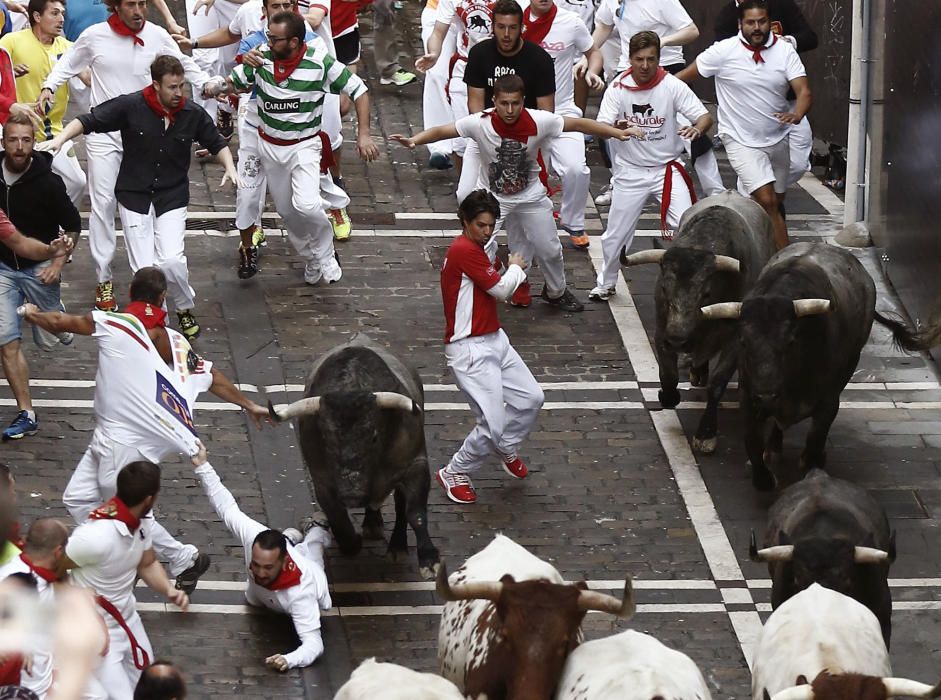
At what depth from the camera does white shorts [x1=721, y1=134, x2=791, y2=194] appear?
17.0 metres

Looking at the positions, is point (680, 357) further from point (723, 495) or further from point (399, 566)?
point (399, 566)

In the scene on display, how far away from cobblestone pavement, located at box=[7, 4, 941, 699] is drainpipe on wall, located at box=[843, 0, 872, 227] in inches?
18.4

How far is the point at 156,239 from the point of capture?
49.4 feet

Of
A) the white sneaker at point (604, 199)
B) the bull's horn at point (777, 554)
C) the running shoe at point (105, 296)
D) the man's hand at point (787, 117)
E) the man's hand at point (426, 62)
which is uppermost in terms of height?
the bull's horn at point (777, 554)

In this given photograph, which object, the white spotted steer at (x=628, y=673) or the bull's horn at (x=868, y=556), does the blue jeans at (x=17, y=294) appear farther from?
the bull's horn at (x=868, y=556)

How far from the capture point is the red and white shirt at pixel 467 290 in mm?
12789

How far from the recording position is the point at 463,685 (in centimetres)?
952

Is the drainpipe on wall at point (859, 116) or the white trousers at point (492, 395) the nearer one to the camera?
the white trousers at point (492, 395)

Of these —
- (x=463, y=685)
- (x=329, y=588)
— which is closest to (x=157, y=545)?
(x=329, y=588)

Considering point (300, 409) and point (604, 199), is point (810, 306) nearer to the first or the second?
point (300, 409)

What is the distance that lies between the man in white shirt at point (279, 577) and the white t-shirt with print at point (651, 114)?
19.9ft

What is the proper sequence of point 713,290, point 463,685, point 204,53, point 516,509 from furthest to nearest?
point 204,53, point 713,290, point 516,509, point 463,685

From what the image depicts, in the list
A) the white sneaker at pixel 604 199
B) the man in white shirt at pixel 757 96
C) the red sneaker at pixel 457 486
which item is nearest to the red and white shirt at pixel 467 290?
the red sneaker at pixel 457 486

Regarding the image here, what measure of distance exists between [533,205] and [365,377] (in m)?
4.35
